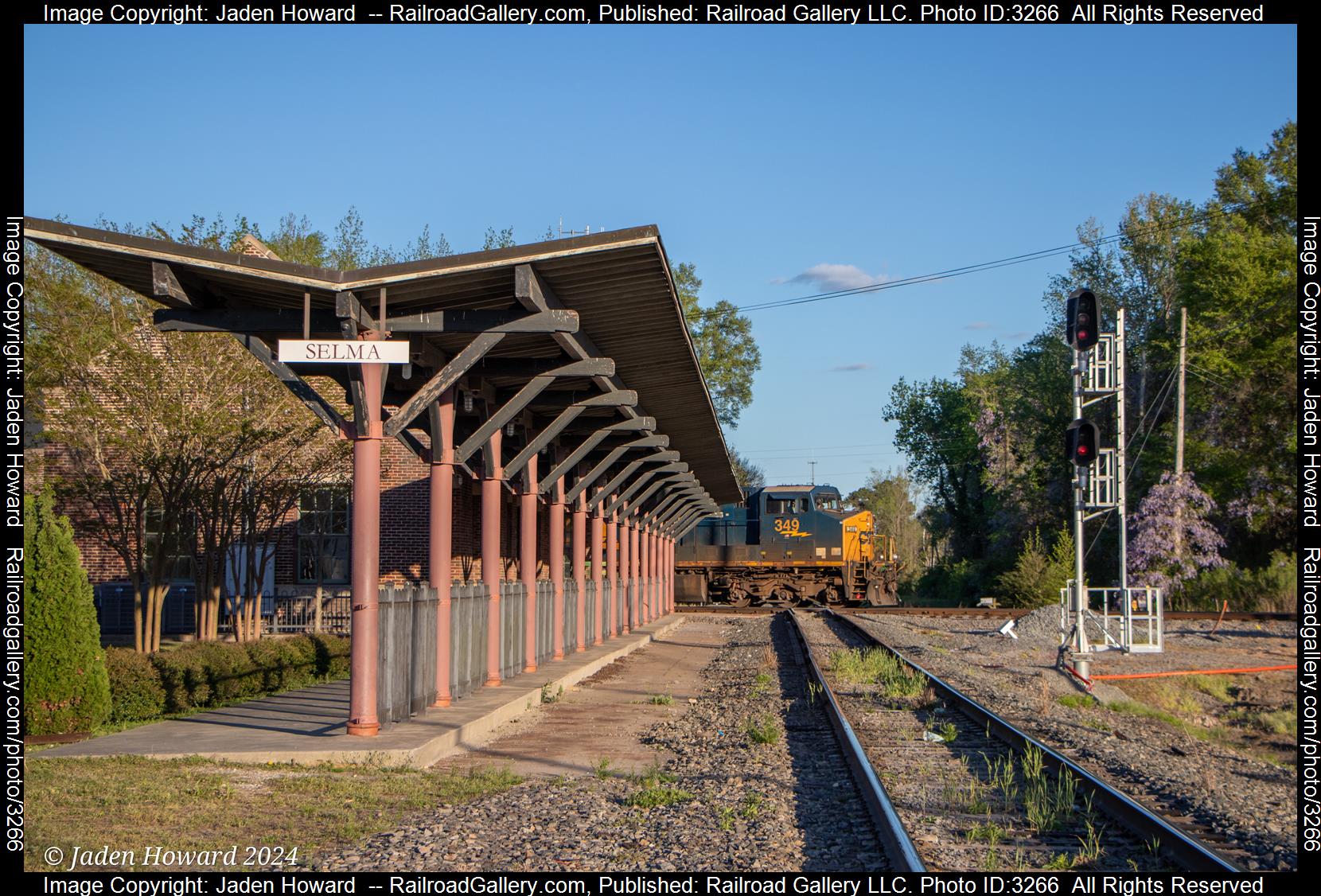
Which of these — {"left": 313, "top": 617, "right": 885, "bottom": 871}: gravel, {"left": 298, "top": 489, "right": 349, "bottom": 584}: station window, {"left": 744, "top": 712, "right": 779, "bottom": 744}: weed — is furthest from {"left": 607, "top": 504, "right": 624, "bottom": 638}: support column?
{"left": 313, "top": 617, "right": 885, "bottom": 871}: gravel

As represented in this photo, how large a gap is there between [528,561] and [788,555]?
2630 cm

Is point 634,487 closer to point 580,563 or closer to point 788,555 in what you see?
point 580,563

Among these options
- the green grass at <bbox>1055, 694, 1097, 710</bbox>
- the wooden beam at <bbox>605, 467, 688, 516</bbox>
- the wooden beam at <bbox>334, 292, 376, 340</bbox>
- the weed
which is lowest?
the green grass at <bbox>1055, 694, 1097, 710</bbox>

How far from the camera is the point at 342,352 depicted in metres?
9.55

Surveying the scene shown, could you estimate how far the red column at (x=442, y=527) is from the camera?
12.1 metres

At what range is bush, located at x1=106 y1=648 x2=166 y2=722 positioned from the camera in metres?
12.0

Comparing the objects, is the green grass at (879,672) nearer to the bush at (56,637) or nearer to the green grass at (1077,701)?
the green grass at (1077,701)

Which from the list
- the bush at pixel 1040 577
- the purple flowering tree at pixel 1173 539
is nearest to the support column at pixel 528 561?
the bush at pixel 1040 577

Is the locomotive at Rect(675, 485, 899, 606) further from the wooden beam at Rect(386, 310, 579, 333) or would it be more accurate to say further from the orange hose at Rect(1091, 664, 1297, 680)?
the wooden beam at Rect(386, 310, 579, 333)

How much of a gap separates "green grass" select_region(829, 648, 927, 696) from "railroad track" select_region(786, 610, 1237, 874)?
4.17 ft

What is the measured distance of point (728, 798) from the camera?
7715mm

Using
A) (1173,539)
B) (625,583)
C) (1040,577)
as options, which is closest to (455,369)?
(625,583)

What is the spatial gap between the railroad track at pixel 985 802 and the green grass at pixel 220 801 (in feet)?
9.58
